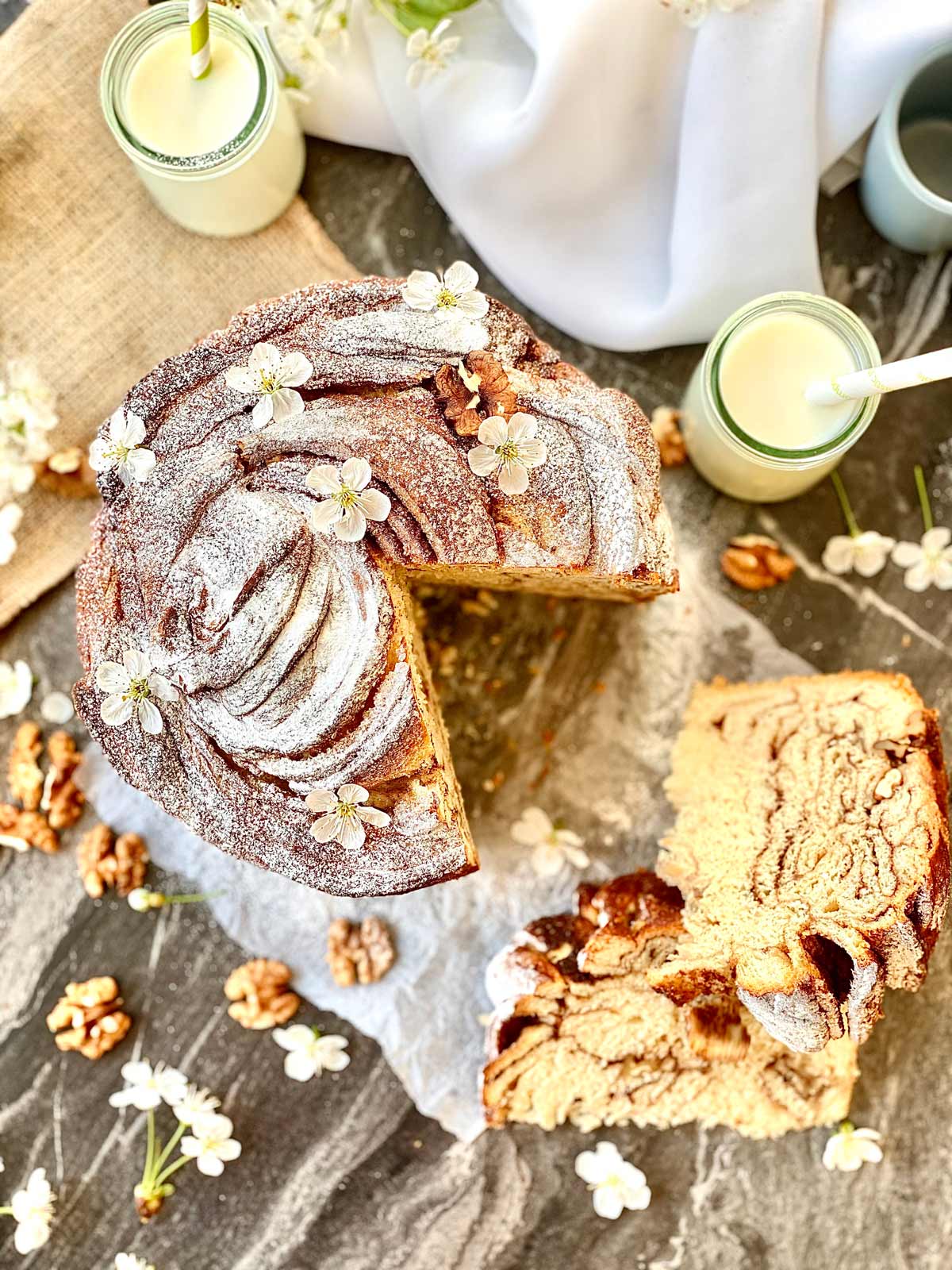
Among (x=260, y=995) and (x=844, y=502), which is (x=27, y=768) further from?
(x=844, y=502)

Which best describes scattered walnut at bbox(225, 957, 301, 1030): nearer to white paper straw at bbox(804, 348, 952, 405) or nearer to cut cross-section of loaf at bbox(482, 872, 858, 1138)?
cut cross-section of loaf at bbox(482, 872, 858, 1138)

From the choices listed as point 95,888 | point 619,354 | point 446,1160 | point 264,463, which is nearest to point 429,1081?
point 446,1160

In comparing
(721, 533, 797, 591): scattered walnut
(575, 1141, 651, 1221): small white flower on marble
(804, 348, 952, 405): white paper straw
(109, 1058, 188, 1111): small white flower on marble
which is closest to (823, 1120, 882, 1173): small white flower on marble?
(575, 1141, 651, 1221): small white flower on marble

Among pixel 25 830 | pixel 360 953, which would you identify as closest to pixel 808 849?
pixel 360 953

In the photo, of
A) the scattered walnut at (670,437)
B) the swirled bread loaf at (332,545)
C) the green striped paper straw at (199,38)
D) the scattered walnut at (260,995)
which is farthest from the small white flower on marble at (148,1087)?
the green striped paper straw at (199,38)

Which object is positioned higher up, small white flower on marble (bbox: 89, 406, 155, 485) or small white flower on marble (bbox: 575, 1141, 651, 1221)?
small white flower on marble (bbox: 89, 406, 155, 485)

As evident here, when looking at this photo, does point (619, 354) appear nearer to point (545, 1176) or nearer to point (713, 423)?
point (713, 423)
